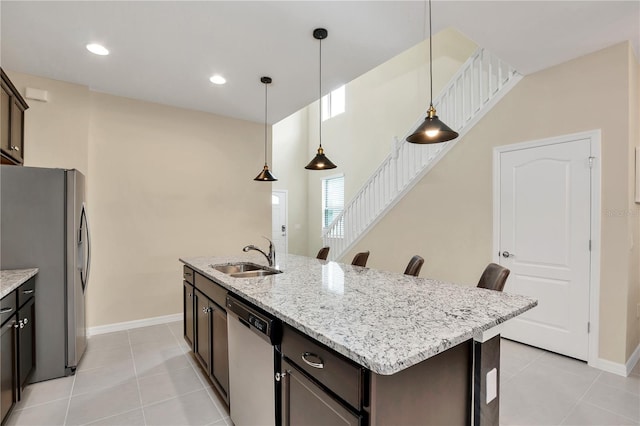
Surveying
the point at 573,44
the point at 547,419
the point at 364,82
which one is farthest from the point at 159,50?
the point at 364,82

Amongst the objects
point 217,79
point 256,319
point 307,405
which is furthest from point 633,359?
point 217,79

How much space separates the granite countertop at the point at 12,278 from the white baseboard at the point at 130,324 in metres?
1.58

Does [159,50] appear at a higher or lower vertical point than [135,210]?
higher

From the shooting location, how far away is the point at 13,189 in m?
2.48

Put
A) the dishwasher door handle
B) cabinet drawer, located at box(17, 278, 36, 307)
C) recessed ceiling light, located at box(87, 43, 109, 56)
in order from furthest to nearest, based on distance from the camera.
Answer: recessed ceiling light, located at box(87, 43, 109, 56) → cabinet drawer, located at box(17, 278, 36, 307) → the dishwasher door handle

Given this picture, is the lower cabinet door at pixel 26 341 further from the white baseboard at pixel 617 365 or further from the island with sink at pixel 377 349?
the white baseboard at pixel 617 365

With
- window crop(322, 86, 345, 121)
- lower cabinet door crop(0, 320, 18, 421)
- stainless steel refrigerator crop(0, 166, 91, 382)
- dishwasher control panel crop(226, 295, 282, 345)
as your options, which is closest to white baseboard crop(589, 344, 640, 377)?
dishwasher control panel crop(226, 295, 282, 345)

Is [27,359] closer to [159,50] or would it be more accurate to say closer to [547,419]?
[159,50]

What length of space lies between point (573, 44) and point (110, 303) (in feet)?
18.0

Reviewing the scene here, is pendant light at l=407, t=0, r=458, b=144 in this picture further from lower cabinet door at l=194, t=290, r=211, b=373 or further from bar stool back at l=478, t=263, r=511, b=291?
lower cabinet door at l=194, t=290, r=211, b=373

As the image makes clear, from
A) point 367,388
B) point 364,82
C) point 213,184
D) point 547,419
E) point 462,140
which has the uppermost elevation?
point 364,82

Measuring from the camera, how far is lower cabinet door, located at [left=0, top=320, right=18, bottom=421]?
1909 millimetres

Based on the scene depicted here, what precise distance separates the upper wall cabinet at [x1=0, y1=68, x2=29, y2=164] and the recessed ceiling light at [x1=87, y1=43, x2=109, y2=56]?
67 centimetres

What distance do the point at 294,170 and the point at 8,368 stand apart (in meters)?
6.58
